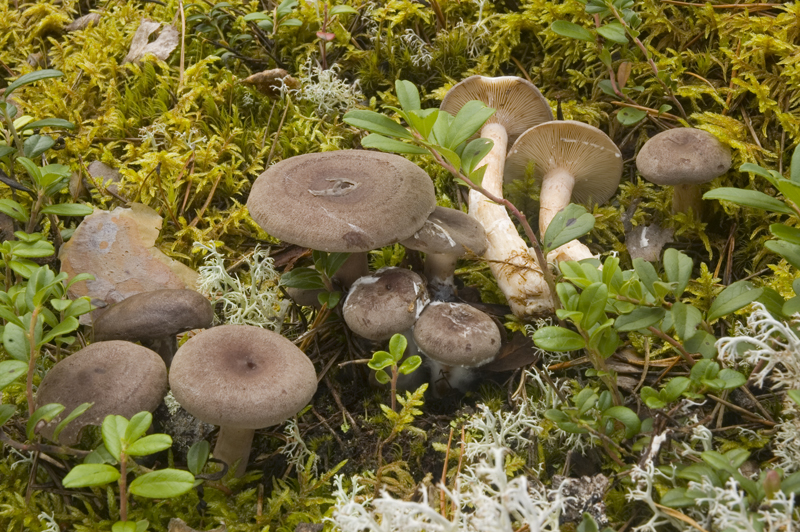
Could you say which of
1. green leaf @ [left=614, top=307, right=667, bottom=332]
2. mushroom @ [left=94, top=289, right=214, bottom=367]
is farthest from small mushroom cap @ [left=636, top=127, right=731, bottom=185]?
mushroom @ [left=94, top=289, right=214, bottom=367]

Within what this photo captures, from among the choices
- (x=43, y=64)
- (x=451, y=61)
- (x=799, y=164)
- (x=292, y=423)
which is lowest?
(x=292, y=423)

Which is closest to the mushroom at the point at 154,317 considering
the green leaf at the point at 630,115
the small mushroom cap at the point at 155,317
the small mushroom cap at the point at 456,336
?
the small mushroom cap at the point at 155,317

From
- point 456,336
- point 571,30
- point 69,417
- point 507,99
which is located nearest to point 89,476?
point 69,417

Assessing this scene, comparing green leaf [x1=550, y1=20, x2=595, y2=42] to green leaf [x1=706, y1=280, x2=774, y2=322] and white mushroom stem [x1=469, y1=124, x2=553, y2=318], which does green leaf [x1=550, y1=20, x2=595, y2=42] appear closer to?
white mushroom stem [x1=469, y1=124, x2=553, y2=318]

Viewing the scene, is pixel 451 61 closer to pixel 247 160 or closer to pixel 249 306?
pixel 247 160

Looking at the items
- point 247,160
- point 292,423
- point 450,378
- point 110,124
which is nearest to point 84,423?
point 292,423

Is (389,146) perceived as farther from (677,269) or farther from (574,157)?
(574,157)

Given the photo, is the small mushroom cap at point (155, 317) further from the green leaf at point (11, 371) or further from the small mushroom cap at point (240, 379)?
the green leaf at point (11, 371)
